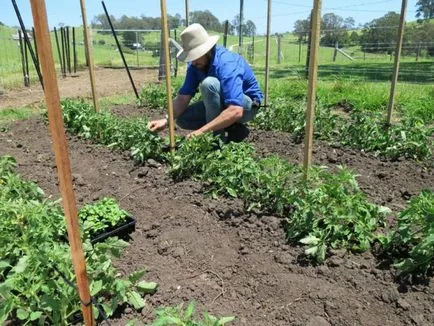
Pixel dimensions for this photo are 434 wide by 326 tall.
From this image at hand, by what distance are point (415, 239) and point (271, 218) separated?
1.02 meters

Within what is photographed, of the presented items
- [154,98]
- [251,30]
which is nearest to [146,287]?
[154,98]

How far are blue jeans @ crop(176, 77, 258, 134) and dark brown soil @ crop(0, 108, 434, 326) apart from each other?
84 centimetres

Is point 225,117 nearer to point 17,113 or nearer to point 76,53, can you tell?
point 17,113

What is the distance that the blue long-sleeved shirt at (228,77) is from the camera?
4.31m

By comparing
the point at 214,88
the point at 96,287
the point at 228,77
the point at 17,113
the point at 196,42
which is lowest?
the point at 17,113

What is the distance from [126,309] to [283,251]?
1.11m

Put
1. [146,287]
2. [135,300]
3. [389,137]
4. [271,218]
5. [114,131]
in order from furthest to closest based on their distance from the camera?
[114,131] < [389,137] < [271,218] < [146,287] < [135,300]

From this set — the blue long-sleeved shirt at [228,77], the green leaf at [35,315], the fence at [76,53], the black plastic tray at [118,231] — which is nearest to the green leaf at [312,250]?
the black plastic tray at [118,231]

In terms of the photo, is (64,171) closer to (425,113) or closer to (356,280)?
(356,280)

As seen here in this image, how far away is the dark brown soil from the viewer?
239cm

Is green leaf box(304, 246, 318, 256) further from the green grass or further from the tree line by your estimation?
the tree line

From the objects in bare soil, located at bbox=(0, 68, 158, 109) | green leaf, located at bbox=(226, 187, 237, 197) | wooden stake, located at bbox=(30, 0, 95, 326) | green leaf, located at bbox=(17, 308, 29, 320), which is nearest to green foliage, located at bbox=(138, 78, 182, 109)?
bare soil, located at bbox=(0, 68, 158, 109)

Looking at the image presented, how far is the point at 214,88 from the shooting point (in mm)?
4441

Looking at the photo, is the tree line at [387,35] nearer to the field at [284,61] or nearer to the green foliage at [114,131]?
the field at [284,61]
